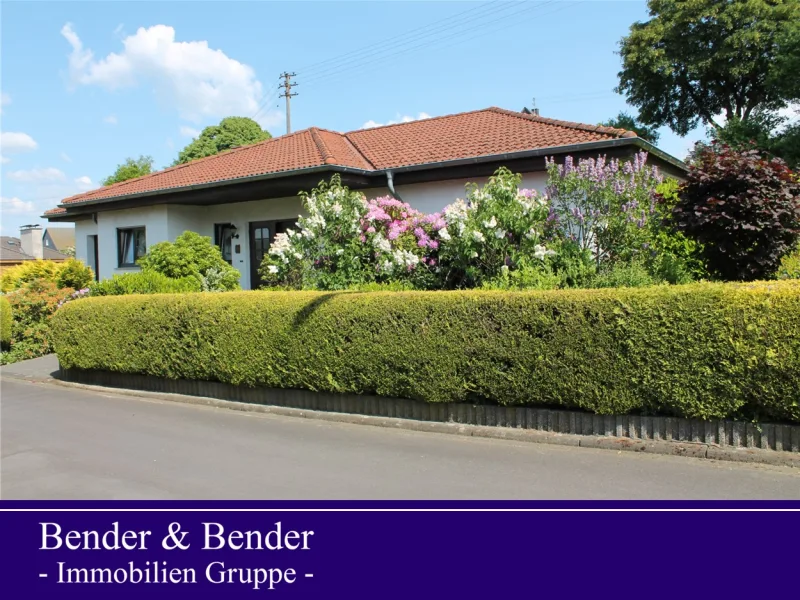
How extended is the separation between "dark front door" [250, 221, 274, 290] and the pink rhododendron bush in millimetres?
6706

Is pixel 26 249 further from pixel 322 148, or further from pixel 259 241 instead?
pixel 322 148

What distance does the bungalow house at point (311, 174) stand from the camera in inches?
494

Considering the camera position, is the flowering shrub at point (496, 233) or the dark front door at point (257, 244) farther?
the dark front door at point (257, 244)

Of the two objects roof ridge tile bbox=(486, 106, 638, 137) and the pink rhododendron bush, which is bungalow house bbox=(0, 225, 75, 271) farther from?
the pink rhododendron bush

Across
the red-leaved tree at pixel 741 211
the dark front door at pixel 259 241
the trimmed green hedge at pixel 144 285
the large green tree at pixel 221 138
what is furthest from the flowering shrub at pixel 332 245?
the large green tree at pixel 221 138

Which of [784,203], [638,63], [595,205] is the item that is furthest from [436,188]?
[638,63]

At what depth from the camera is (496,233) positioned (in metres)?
8.84

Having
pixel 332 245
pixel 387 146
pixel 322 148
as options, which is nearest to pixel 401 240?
pixel 332 245

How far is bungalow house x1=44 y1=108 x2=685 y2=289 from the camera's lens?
12539mm

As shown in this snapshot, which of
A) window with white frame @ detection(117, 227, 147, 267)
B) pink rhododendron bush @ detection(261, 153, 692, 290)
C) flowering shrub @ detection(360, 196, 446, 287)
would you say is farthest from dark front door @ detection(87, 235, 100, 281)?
flowering shrub @ detection(360, 196, 446, 287)

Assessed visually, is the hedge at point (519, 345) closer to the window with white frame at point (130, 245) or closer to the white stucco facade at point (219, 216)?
the white stucco facade at point (219, 216)

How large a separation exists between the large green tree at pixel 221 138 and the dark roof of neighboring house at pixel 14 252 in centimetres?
1410

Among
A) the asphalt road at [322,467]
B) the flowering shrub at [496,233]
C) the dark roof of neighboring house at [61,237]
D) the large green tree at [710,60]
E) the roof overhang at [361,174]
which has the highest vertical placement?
the large green tree at [710,60]
